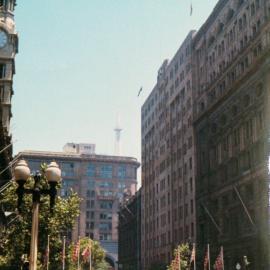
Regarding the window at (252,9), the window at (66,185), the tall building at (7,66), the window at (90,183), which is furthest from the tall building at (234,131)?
the window at (66,185)

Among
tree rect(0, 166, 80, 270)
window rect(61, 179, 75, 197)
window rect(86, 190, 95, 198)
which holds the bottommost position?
tree rect(0, 166, 80, 270)

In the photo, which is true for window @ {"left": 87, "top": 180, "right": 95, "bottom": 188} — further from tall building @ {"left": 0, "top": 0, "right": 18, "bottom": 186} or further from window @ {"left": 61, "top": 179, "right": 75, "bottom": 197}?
tall building @ {"left": 0, "top": 0, "right": 18, "bottom": 186}

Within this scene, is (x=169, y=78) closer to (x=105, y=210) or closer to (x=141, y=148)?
(x=141, y=148)

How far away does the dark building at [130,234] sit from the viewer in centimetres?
13562

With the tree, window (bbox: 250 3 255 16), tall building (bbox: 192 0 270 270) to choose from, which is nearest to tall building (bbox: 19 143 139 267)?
tall building (bbox: 192 0 270 270)

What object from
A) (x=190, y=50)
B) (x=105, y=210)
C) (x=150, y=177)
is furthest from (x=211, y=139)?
(x=105, y=210)

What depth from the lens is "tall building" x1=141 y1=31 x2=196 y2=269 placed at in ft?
310

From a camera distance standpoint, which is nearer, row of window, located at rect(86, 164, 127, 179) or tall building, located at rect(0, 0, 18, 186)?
tall building, located at rect(0, 0, 18, 186)

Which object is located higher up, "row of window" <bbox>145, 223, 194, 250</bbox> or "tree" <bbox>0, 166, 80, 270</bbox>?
"row of window" <bbox>145, 223, 194, 250</bbox>

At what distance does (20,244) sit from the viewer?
193 feet

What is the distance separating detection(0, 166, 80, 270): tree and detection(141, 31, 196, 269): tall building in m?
31.0

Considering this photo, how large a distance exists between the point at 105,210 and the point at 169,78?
7628cm

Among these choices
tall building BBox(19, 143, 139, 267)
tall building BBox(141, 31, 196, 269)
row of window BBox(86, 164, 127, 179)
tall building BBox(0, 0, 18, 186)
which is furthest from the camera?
row of window BBox(86, 164, 127, 179)

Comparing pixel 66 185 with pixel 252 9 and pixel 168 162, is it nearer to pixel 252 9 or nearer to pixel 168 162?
pixel 168 162
